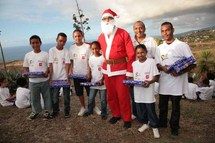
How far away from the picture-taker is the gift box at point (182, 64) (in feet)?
13.6

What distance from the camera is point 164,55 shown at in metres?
4.50

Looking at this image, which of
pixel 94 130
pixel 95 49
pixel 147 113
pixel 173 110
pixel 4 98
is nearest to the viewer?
pixel 173 110

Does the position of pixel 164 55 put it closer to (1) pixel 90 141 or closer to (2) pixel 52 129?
(1) pixel 90 141

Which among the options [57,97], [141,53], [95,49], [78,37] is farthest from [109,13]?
→ [57,97]

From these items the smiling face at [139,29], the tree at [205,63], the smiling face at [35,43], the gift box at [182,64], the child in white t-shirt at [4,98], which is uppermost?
the smiling face at [139,29]

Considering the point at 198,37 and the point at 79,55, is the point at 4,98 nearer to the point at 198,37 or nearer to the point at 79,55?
the point at 79,55

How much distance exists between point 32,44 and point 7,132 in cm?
215

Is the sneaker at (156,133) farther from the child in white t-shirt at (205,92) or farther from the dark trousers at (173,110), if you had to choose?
the child in white t-shirt at (205,92)

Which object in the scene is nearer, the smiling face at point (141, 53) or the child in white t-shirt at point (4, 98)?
the smiling face at point (141, 53)

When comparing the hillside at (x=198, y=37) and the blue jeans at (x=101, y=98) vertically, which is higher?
the hillside at (x=198, y=37)

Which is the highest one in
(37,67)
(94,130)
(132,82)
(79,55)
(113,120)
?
(79,55)

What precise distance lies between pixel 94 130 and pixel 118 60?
65.4 inches

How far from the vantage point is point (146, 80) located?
4.52m

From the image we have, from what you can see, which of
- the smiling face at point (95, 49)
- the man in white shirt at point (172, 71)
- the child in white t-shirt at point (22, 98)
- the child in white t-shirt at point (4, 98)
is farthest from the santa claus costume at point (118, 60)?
the child in white t-shirt at point (4, 98)
